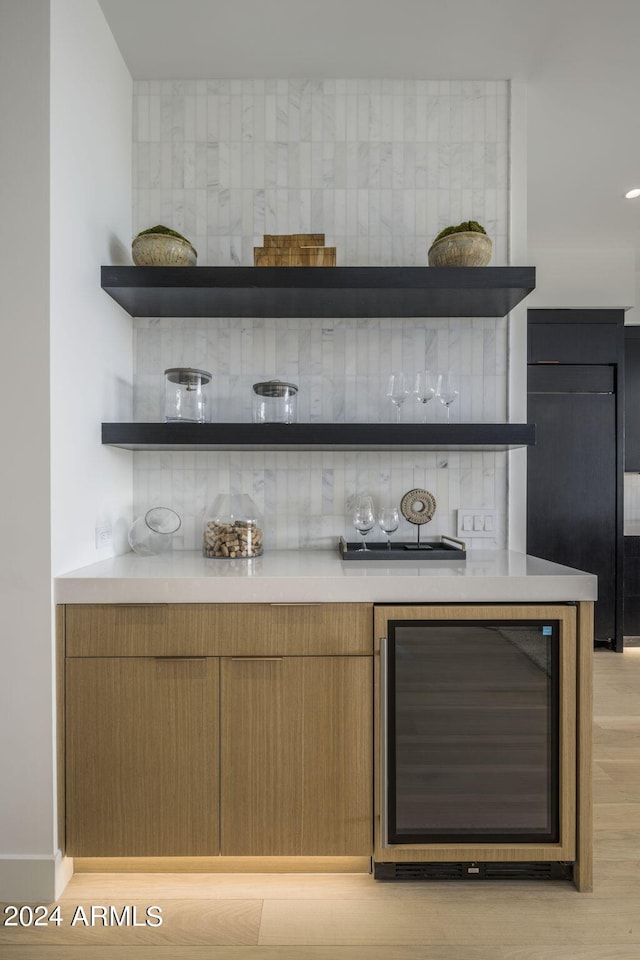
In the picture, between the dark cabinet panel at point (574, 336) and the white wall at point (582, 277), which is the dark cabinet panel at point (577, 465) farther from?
the white wall at point (582, 277)

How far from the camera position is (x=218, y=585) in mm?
1535

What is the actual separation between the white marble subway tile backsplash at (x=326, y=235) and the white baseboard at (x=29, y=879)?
1.05 metres

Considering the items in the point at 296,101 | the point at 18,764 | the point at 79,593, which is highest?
the point at 296,101

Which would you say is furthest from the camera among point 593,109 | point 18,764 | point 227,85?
point 593,109

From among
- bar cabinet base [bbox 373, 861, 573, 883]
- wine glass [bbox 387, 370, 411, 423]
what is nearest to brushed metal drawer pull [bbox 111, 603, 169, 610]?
bar cabinet base [bbox 373, 861, 573, 883]

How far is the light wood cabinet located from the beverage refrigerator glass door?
96 millimetres

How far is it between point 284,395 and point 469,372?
2.43 ft

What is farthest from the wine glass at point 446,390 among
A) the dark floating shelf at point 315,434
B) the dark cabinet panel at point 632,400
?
the dark cabinet panel at point 632,400

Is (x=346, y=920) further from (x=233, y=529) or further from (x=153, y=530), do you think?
(x=153, y=530)

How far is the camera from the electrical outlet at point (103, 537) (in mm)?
1845

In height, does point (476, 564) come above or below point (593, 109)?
below

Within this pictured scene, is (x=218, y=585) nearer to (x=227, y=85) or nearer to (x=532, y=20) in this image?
(x=227, y=85)

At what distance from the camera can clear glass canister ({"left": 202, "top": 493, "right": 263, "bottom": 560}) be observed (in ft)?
6.29

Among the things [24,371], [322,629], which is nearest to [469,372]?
[322,629]
